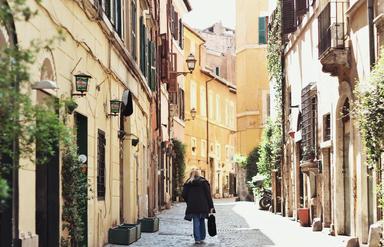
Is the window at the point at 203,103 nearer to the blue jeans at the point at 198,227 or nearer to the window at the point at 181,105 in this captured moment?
the window at the point at 181,105

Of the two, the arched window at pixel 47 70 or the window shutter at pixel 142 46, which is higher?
the window shutter at pixel 142 46

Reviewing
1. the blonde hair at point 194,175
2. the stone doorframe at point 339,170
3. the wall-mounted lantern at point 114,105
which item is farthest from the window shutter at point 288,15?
the wall-mounted lantern at point 114,105

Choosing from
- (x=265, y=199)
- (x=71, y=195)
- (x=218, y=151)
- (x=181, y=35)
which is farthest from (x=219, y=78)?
(x=71, y=195)

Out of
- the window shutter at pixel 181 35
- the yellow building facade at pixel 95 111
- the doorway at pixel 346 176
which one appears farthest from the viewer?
the window shutter at pixel 181 35

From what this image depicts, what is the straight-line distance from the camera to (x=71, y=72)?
36.2ft

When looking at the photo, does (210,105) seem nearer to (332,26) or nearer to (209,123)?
(209,123)

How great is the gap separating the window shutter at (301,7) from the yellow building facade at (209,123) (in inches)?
918

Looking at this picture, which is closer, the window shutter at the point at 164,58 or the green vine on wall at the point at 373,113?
the green vine on wall at the point at 373,113

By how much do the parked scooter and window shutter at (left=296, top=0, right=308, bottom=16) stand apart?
1125cm

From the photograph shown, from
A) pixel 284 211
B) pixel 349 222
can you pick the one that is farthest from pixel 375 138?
pixel 284 211

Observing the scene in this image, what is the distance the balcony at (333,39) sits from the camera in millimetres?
15476

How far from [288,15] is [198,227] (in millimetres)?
9575

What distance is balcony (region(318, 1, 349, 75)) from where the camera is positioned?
15.5 metres

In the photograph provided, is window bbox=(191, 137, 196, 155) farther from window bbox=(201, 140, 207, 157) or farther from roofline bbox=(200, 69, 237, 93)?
roofline bbox=(200, 69, 237, 93)
